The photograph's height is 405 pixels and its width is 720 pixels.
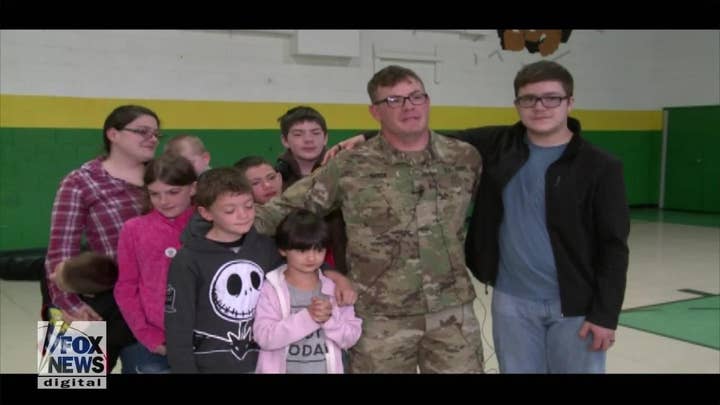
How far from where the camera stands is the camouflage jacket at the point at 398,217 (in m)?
2.17

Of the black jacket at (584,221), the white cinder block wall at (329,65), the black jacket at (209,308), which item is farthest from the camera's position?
the white cinder block wall at (329,65)

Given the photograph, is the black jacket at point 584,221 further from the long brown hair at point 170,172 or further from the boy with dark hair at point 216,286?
the long brown hair at point 170,172

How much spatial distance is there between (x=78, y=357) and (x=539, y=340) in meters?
1.80

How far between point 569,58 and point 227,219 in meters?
9.78

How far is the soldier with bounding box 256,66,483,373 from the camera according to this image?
216 centimetres

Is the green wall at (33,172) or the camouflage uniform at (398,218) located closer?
the camouflage uniform at (398,218)

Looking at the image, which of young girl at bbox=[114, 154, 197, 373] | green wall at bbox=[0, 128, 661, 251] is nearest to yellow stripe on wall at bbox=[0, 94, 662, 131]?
green wall at bbox=[0, 128, 661, 251]

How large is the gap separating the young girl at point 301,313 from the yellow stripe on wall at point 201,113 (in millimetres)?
5773

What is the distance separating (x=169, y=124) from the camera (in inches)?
292

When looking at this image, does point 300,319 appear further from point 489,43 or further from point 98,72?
point 489,43

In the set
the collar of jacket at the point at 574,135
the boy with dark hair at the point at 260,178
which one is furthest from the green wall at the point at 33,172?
the collar of jacket at the point at 574,135
